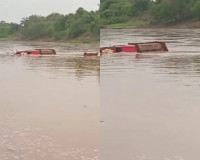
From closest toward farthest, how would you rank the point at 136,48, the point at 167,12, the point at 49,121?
the point at 49,121 → the point at 136,48 → the point at 167,12

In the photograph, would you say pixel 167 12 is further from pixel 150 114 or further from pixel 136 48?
pixel 150 114

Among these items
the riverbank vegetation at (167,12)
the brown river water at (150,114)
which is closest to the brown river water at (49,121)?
the brown river water at (150,114)

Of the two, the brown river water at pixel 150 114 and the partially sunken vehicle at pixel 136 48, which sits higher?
the partially sunken vehicle at pixel 136 48

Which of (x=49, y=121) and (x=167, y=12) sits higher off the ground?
(x=167, y=12)

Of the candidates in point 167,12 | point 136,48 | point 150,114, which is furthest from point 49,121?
point 167,12

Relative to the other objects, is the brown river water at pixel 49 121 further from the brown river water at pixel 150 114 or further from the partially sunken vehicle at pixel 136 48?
the partially sunken vehicle at pixel 136 48

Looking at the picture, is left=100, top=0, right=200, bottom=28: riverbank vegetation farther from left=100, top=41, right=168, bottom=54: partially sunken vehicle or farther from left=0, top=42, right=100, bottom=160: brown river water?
left=0, top=42, right=100, bottom=160: brown river water

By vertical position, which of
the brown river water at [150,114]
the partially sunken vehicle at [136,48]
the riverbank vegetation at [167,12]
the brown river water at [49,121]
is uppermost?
the riverbank vegetation at [167,12]

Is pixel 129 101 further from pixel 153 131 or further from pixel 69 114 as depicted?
pixel 153 131

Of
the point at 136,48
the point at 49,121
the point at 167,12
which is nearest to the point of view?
the point at 49,121

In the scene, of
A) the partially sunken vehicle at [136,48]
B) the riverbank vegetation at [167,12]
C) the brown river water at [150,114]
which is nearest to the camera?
the brown river water at [150,114]

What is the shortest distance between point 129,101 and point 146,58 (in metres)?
3.80

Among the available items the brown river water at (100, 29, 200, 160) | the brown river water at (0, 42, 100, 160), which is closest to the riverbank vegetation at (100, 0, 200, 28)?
the brown river water at (100, 29, 200, 160)

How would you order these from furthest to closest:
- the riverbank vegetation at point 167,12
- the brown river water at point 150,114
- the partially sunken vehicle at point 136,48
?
the riverbank vegetation at point 167,12 < the partially sunken vehicle at point 136,48 < the brown river water at point 150,114
